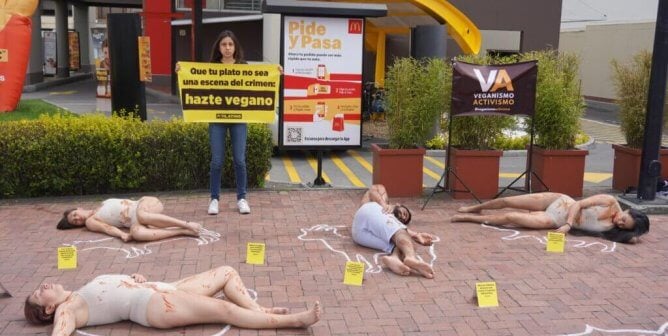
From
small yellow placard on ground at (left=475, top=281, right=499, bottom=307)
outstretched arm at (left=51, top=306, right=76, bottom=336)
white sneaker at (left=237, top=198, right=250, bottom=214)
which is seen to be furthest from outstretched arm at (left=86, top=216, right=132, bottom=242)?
small yellow placard on ground at (left=475, top=281, right=499, bottom=307)

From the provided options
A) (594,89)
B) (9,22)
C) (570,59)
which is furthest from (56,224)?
(594,89)

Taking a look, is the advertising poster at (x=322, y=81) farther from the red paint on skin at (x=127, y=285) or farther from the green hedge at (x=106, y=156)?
the red paint on skin at (x=127, y=285)

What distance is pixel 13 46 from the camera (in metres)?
14.1

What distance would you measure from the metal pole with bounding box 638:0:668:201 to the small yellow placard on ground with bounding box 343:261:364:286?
4571 millimetres

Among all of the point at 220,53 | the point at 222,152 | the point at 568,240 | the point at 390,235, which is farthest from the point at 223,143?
the point at 568,240

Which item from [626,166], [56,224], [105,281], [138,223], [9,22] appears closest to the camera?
[105,281]

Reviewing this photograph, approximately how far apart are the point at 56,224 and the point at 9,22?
29.5ft

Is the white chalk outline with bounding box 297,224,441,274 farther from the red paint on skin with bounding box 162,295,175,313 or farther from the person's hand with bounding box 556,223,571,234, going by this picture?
the red paint on skin with bounding box 162,295,175,313

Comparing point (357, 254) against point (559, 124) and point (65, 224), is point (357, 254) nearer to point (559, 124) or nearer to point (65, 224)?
point (65, 224)

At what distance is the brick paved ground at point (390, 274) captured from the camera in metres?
4.52

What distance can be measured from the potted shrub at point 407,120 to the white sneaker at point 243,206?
1.85 meters

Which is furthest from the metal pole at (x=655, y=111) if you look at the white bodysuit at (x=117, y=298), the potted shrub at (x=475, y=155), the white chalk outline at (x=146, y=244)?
the white bodysuit at (x=117, y=298)

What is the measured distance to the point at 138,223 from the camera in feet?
20.5

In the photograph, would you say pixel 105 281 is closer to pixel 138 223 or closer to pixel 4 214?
pixel 138 223
